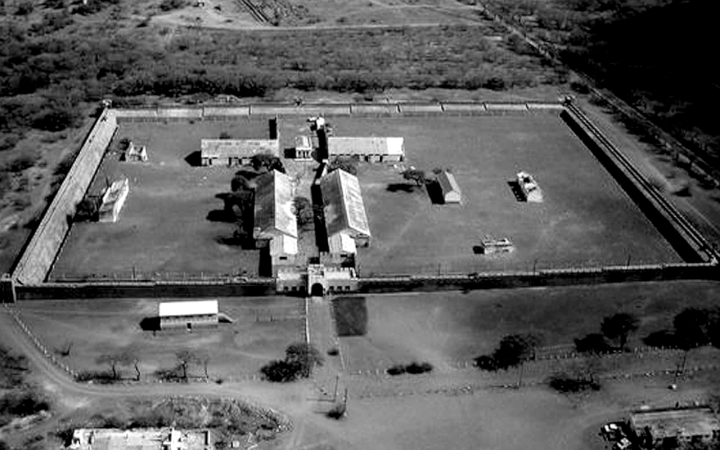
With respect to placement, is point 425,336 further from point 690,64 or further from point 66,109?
point 690,64

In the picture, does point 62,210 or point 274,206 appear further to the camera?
point 62,210

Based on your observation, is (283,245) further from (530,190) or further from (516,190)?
(516,190)

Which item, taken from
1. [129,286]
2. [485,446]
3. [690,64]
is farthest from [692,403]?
[690,64]

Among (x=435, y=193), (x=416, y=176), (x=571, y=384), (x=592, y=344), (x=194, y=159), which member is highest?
(x=416, y=176)

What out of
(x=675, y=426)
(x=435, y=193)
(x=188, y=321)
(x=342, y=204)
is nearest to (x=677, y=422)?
(x=675, y=426)

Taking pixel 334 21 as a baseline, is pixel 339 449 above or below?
below

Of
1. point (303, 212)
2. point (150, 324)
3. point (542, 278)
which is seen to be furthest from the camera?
point (303, 212)

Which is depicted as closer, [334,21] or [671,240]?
[671,240]
